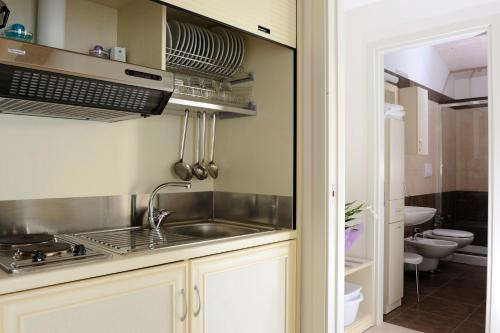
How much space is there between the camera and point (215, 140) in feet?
7.61

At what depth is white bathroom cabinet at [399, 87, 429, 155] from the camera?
13.4ft

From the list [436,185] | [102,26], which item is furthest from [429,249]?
[102,26]

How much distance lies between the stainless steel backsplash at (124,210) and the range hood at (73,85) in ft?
1.26

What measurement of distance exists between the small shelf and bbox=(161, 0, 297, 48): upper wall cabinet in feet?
4.84

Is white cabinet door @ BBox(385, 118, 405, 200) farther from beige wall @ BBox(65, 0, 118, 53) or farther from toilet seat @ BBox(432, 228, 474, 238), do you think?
beige wall @ BBox(65, 0, 118, 53)

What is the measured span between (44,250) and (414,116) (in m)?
3.80

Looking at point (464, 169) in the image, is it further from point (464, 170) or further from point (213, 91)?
point (213, 91)

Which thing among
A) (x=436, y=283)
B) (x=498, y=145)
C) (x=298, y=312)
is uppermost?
(x=498, y=145)

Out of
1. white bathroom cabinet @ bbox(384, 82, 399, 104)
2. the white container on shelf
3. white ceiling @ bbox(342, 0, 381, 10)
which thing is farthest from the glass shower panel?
the white container on shelf

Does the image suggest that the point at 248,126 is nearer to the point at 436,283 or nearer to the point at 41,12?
the point at 41,12

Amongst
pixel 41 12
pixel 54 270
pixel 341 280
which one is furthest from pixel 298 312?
pixel 41 12

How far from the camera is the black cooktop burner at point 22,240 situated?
1.34 m

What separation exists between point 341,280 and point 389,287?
1362 mm

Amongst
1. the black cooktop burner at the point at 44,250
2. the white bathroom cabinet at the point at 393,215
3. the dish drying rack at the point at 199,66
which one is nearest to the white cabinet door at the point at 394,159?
the white bathroom cabinet at the point at 393,215
